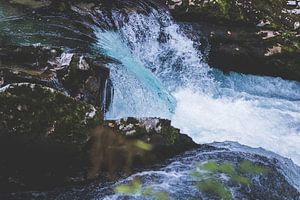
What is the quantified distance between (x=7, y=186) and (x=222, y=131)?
4.06m

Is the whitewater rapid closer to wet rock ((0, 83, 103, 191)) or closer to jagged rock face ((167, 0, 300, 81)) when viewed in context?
jagged rock face ((167, 0, 300, 81))

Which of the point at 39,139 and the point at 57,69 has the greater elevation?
the point at 57,69

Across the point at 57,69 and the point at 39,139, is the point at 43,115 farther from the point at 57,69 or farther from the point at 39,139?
the point at 57,69

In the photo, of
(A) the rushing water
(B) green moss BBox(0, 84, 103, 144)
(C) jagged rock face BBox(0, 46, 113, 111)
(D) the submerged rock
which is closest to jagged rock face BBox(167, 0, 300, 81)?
(A) the rushing water

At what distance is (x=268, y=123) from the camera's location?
7961 millimetres

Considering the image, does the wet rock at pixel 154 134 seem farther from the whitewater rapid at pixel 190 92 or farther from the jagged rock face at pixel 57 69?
the whitewater rapid at pixel 190 92

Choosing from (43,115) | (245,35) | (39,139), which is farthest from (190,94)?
(39,139)

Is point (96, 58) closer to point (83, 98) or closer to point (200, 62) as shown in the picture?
point (83, 98)

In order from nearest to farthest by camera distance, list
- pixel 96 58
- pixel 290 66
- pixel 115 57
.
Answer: pixel 96 58 → pixel 115 57 → pixel 290 66

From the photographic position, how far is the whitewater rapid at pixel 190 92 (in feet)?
23.7

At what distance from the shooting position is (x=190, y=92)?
28.2 feet

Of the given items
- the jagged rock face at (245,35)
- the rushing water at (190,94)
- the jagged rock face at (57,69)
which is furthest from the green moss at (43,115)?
the jagged rock face at (245,35)

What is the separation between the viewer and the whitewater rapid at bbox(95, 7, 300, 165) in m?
7.23

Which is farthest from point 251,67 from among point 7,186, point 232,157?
point 7,186
